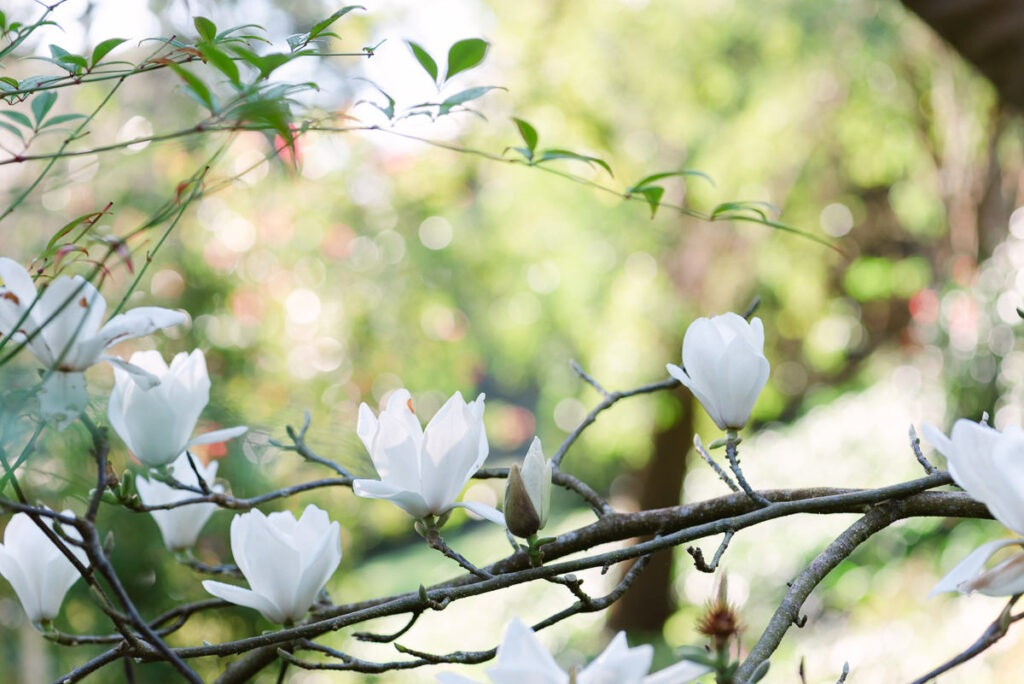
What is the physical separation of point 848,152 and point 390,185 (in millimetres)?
1516

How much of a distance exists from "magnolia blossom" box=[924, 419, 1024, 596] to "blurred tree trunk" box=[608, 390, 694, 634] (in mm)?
2488

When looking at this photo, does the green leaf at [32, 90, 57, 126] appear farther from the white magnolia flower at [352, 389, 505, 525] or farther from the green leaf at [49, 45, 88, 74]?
the white magnolia flower at [352, 389, 505, 525]

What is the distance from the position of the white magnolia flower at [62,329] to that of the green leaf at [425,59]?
0.48 feet

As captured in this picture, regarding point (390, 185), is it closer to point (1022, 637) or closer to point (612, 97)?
point (612, 97)

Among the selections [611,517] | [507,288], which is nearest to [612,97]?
[507,288]

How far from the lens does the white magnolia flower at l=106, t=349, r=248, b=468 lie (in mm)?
329

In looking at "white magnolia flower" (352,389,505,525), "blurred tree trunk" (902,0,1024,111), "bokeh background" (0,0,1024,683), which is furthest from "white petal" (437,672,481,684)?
"bokeh background" (0,0,1024,683)

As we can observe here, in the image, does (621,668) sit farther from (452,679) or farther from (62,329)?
(62,329)

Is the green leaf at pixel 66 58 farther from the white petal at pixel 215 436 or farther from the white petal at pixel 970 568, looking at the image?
the white petal at pixel 970 568

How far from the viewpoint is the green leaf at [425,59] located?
36cm

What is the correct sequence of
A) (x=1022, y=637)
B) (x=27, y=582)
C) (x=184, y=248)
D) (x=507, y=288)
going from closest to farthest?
(x=27, y=582)
(x=1022, y=637)
(x=184, y=248)
(x=507, y=288)

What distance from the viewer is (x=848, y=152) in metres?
2.84

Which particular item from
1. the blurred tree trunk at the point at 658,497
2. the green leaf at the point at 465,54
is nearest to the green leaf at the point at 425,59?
the green leaf at the point at 465,54

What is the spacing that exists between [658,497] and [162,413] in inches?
102
